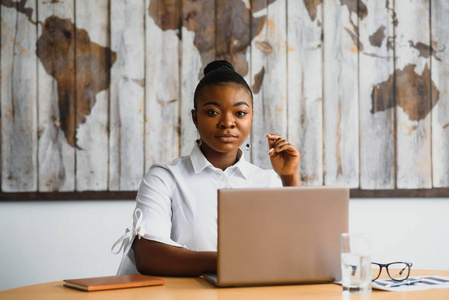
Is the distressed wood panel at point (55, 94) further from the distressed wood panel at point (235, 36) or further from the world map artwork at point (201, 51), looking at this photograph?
the distressed wood panel at point (235, 36)

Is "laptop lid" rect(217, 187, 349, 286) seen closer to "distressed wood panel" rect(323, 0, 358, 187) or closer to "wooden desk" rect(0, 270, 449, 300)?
"wooden desk" rect(0, 270, 449, 300)

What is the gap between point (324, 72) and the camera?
8.74 ft

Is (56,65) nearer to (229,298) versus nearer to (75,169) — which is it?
(75,169)

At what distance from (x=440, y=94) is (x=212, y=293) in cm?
175

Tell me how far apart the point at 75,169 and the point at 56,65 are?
0.42 m

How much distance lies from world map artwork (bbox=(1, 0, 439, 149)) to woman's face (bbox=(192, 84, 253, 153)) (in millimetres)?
760

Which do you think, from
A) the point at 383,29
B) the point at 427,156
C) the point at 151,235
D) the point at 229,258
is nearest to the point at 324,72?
the point at 383,29

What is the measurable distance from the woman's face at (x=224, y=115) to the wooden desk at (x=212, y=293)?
0.54m

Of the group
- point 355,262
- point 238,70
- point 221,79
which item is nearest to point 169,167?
point 221,79

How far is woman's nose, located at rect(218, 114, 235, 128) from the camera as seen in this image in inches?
71.7

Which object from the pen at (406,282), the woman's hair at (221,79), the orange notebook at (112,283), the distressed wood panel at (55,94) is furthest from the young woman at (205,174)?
the distressed wood panel at (55,94)

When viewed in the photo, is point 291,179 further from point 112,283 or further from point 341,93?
point 341,93

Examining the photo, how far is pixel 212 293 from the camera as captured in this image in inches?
52.8

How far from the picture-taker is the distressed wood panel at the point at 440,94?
2695 mm
